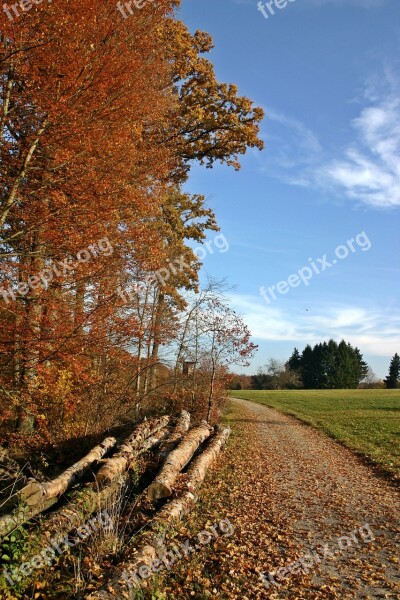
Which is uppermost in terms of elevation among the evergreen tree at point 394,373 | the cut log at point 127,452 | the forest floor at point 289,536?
the evergreen tree at point 394,373

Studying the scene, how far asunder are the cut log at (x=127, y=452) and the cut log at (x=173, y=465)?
2.80ft

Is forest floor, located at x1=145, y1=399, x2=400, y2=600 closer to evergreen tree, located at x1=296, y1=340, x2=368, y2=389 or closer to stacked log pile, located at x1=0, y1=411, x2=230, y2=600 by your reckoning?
stacked log pile, located at x1=0, y1=411, x2=230, y2=600

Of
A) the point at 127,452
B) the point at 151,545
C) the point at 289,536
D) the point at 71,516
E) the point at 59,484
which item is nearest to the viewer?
the point at 151,545

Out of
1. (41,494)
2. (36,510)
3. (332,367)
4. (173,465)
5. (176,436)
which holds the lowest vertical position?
(36,510)

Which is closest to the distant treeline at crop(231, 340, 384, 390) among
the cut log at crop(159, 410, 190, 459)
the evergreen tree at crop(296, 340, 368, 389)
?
the evergreen tree at crop(296, 340, 368, 389)

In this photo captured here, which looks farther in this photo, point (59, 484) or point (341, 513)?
point (341, 513)

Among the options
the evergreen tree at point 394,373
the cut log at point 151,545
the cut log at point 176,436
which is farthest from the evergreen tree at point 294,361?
the cut log at point 151,545

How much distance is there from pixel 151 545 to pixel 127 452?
4.13 metres

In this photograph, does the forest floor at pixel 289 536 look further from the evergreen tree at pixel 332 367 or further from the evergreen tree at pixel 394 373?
the evergreen tree at pixel 394 373

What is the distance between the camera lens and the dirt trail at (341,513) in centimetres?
579

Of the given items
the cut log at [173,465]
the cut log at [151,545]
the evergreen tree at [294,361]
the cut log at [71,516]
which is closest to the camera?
the cut log at [151,545]

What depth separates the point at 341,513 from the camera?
830 centimetres

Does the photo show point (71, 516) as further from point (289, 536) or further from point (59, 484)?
point (289, 536)

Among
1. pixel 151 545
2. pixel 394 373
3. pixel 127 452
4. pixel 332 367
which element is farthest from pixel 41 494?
pixel 394 373
